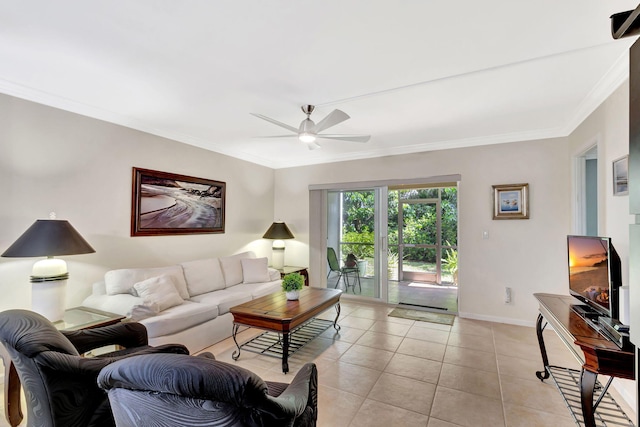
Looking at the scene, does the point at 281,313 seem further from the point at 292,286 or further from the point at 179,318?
the point at 179,318

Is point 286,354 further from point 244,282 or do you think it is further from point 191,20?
point 191,20

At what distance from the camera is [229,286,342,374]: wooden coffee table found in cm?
271

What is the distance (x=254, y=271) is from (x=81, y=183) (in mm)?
2319

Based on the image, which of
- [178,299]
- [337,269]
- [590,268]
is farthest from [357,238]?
[590,268]

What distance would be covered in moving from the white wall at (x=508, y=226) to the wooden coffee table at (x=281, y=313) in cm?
224

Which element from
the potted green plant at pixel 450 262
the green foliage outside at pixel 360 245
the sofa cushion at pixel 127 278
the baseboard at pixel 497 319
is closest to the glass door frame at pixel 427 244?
the potted green plant at pixel 450 262

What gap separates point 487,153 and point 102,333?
4706mm

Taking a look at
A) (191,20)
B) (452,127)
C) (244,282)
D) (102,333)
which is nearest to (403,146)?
(452,127)

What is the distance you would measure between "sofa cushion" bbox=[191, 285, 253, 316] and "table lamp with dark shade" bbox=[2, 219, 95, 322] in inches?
51.2

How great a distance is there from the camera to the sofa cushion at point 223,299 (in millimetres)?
3406

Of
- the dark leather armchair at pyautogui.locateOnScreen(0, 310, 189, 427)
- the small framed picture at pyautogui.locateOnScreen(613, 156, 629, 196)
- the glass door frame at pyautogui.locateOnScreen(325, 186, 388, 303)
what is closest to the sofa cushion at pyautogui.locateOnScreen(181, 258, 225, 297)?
the dark leather armchair at pyautogui.locateOnScreen(0, 310, 189, 427)

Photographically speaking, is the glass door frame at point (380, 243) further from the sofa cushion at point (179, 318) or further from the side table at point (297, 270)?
the sofa cushion at point (179, 318)

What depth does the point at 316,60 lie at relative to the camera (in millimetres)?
2191

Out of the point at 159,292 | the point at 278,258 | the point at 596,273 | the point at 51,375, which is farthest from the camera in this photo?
the point at 278,258
